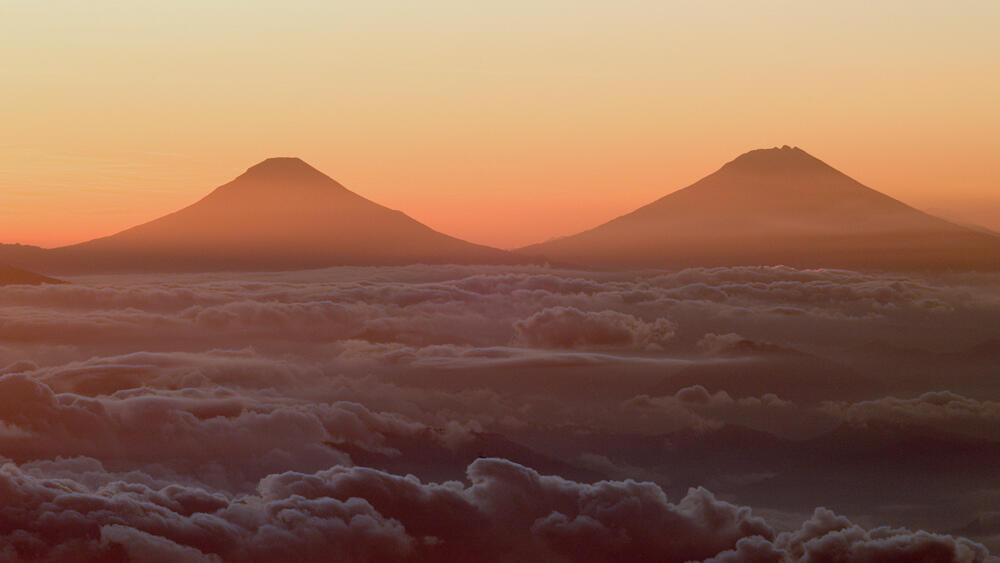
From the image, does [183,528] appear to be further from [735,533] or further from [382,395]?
[382,395]

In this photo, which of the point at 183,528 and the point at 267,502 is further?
the point at 267,502

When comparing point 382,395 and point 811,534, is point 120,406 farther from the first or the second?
point 811,534

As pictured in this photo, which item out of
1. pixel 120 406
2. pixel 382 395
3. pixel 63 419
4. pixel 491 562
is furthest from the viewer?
pixel 382 395

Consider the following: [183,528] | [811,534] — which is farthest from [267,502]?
[811,534]

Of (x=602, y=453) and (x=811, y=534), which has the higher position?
(x=811, y=534)

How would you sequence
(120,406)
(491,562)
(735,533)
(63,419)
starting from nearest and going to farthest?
1. (491,562)
2. (735,533)
3. (63,419)
4. (120,406)

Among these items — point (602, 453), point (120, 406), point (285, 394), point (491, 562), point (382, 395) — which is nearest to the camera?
point (491, 562)

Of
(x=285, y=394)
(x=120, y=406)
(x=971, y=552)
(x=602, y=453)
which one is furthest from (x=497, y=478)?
(x=602, y=453)

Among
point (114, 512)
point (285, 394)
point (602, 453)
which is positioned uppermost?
point (114, 512)

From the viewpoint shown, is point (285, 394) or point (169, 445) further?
point (285, 394)
